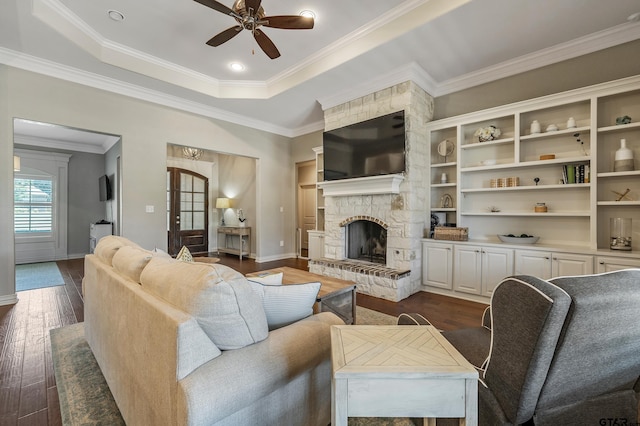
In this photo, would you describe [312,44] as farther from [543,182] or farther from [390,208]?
[543,182]

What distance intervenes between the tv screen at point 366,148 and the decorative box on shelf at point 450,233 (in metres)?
Answer: 1.05

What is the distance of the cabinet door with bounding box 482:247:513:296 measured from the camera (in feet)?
10.8

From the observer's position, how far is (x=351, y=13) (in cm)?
300

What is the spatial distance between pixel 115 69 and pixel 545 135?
5.66 metres

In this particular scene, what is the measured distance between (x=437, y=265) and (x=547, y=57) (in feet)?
9.81

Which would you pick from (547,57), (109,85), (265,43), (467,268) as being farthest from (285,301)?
(109,85)

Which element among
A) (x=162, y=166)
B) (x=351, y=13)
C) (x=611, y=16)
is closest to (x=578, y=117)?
(x=611, y=16)

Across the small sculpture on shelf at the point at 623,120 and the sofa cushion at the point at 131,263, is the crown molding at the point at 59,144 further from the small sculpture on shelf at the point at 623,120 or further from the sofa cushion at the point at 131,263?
the small sculpture on shelf at the point at 623,120

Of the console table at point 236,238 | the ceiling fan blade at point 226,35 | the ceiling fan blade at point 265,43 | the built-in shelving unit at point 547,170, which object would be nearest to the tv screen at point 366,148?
the built-in shelving unit at point 547,170

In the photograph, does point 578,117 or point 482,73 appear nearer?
point 578,117

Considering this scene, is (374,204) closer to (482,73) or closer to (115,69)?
(482,73)

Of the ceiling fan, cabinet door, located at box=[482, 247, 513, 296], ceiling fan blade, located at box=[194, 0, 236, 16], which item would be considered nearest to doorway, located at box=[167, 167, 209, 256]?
the ceiling fan

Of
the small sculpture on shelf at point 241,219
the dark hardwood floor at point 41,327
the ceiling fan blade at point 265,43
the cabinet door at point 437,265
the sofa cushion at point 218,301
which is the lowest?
the dark hardwood floor at point 41,327

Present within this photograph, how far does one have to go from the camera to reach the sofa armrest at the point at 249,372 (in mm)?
878
